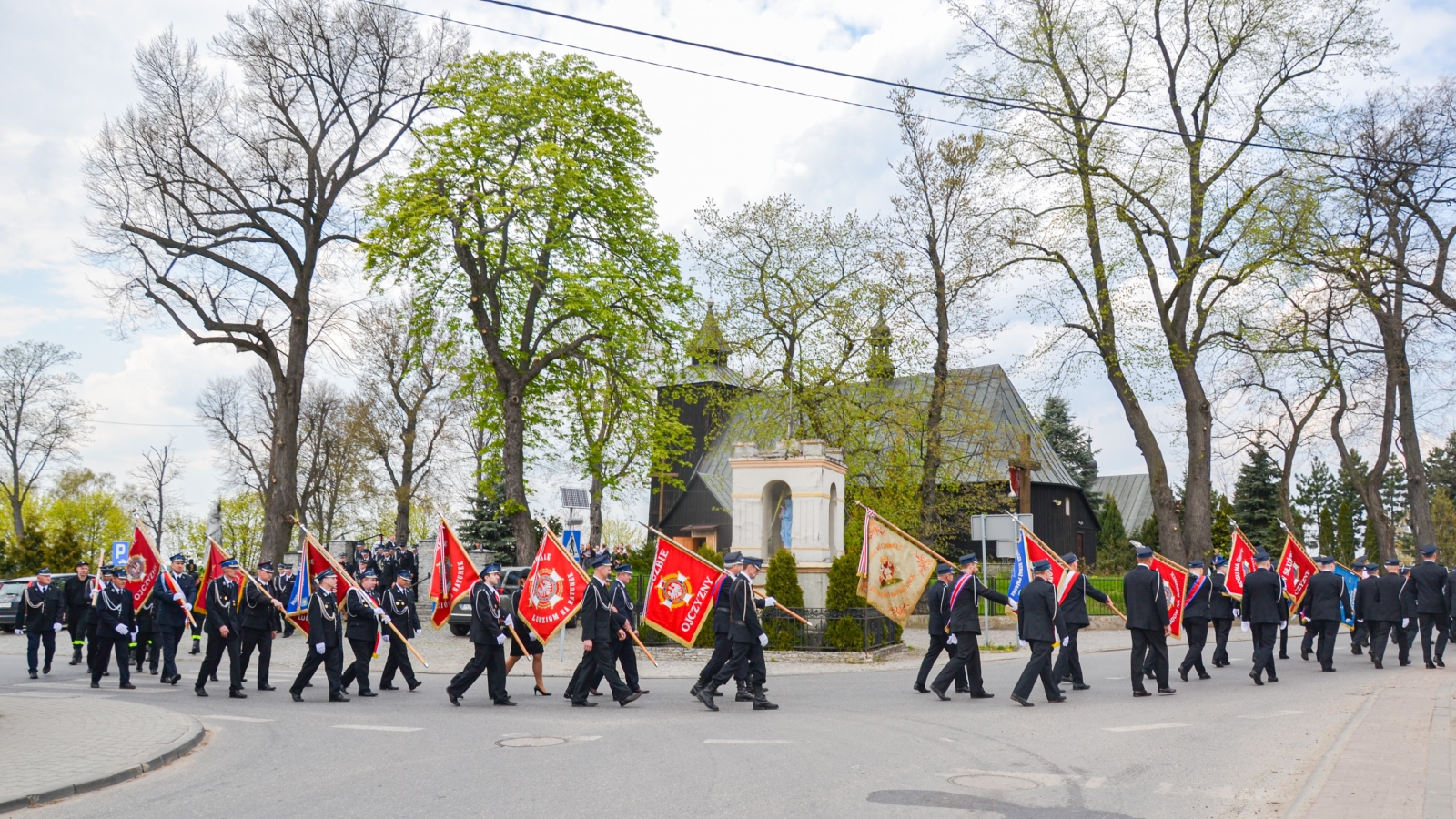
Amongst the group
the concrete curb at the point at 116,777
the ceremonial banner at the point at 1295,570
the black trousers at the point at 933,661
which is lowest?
the concrete curb at the point at 116,777

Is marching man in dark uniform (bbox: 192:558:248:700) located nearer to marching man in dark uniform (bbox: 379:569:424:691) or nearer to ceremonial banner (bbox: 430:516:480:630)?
marching man in dark uniform (bbox: 379:569:424:691)

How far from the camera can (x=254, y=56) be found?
28.2 metres

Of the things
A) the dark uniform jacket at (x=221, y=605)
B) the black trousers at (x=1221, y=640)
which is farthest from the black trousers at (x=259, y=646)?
the black trousers at (x=1221, y=640)

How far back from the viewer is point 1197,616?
625 inches

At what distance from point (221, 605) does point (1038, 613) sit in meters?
10.9

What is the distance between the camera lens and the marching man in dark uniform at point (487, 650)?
13500mm

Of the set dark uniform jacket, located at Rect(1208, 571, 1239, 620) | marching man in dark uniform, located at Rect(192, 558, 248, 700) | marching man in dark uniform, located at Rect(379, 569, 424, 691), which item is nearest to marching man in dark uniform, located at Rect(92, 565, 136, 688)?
marching man in dark uniform, located at Rect(192, 558, 248, 700)

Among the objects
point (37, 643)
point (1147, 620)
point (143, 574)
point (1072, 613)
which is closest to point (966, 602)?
point (1072, 613)

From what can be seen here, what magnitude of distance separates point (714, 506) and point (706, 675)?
46.5 m

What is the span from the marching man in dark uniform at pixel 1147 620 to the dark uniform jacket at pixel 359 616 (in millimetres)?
9661

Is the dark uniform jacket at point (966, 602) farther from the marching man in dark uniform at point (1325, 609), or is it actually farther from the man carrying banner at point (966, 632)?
the marching man in dark uniform at point (1325, 609)

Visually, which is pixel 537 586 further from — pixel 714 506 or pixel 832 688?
pixel 714 506

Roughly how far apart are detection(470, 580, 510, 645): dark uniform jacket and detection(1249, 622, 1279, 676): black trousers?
29.7 feet

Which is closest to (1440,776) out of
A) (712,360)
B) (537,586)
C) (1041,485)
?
(537,586)
